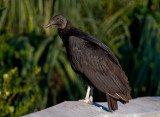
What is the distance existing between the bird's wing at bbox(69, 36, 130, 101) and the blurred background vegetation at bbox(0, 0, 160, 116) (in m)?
1.66

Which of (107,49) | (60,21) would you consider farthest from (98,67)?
(60,21)

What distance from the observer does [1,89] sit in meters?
3.49

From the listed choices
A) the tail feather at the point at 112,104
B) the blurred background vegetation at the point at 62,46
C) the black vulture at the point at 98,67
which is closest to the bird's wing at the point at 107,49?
the black vulture at the point at 98,67

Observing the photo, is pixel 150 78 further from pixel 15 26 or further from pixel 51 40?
pixel 15 26

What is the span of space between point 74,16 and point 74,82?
1.18 m

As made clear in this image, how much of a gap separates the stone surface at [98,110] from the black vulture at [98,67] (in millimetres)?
91

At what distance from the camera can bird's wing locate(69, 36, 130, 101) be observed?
9.23 ft

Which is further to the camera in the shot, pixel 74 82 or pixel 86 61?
pixel 74 82

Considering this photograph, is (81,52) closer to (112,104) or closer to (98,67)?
(98,67)

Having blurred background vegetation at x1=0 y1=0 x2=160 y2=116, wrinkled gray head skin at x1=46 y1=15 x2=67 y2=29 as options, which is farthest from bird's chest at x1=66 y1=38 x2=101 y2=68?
blurred background vegetation at x1=0 y1=0 x2=160 y2=116

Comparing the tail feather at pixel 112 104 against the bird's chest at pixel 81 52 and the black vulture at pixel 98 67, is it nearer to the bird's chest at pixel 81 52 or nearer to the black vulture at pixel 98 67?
the black vulture at pixel 98 67

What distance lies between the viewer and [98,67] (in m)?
2.99

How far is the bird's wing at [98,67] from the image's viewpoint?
2.81m

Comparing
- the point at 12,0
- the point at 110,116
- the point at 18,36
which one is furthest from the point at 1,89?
the point at 12,0
